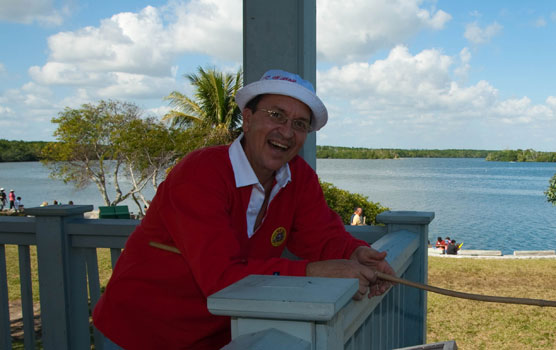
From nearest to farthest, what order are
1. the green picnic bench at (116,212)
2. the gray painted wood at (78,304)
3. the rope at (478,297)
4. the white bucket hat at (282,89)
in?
the rope at (478,297), the white bucket hat at (282,89), the gray painted wood at (78,304), the green picnic bench at (116,212)

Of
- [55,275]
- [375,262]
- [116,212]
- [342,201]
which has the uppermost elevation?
[375,262]

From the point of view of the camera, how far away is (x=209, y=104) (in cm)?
2514

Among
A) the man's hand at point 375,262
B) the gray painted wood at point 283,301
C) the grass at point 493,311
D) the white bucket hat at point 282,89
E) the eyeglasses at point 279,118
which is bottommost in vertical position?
the grass at point 493,311

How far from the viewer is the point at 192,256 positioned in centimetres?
135

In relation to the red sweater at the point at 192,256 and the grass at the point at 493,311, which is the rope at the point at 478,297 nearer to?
the red sweater at the point at 192,256

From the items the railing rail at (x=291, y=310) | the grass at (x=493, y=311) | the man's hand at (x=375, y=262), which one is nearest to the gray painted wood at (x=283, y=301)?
the railing rail at (x=291, y=310)

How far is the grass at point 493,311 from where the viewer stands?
6.25 meters

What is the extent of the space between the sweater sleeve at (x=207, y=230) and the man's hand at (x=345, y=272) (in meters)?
0.03

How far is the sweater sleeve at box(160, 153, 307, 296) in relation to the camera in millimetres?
1314

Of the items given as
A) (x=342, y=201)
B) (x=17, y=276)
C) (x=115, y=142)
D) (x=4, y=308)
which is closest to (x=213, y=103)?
(x=115, y=142)

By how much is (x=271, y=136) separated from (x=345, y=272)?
53 cm

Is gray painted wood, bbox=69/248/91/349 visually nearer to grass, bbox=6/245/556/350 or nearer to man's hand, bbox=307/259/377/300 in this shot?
man's hand, bbox=307/259/377/300

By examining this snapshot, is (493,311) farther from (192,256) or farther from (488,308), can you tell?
(192,256)

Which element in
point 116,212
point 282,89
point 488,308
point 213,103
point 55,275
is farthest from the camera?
point 213,103
